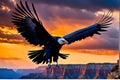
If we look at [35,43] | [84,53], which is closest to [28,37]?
[35,43]

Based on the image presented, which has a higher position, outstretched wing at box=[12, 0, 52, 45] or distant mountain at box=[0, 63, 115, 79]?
outstretched wing at box=[12, 0, 52, 45]

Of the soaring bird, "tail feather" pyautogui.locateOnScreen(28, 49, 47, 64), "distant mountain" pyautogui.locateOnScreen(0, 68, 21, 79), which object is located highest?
the soaring bird

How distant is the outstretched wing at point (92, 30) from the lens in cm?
717

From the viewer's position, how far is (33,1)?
707cm

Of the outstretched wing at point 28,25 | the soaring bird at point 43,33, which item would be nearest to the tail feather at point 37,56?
the soaring bird at point 43,33

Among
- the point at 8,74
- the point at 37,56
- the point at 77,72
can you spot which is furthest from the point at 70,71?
the point at 8,74

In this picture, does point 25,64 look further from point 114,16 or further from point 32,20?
point 114,16

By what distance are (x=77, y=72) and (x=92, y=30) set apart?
584mm

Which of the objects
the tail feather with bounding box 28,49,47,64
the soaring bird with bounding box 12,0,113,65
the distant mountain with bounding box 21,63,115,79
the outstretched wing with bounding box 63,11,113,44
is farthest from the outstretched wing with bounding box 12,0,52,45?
the distant mountain with bounding box 21,63,115,79

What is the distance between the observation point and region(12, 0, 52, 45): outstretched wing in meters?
6.97

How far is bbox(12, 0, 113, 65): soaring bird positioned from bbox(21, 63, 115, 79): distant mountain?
0.13m

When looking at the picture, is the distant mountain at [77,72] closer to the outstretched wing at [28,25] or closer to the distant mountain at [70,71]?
the distant mountain at [70,71]

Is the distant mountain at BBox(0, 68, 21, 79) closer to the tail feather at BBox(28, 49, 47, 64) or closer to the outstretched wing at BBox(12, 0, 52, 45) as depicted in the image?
the tail feather at BBox(28, 49, 47, 64)

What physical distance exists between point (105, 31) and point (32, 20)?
1.03 metres
